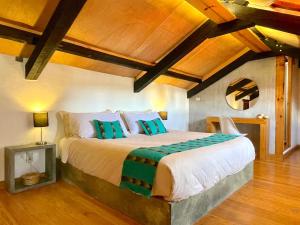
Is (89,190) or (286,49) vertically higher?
(286,49)

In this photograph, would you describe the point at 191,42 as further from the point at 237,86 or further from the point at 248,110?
the point at 248,110

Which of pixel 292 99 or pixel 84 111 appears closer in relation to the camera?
pixel 84 111

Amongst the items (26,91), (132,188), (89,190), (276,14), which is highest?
(276,14)

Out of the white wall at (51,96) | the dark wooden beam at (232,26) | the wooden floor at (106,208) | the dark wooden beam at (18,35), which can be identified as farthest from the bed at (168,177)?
the dark wooden beam at (232,26)

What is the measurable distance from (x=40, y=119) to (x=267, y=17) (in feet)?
10.8

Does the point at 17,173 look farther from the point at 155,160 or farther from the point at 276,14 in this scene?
the point at 276,14

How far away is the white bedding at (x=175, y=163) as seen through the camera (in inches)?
73.3

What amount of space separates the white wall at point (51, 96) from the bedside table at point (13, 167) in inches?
7.7

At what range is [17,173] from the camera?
3111mm

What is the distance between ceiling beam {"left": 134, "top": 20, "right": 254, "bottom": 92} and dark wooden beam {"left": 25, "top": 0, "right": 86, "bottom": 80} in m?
2.04

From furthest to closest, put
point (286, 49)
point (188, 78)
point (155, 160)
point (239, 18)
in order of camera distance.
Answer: point (188, 78) < point (286, 49) < point (239, 18) < point (155, 160)

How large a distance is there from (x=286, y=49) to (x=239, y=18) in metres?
1.98

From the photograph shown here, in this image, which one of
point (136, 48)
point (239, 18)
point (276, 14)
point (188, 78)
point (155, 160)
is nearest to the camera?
point (155, 160)

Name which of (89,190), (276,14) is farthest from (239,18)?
(89,190)
